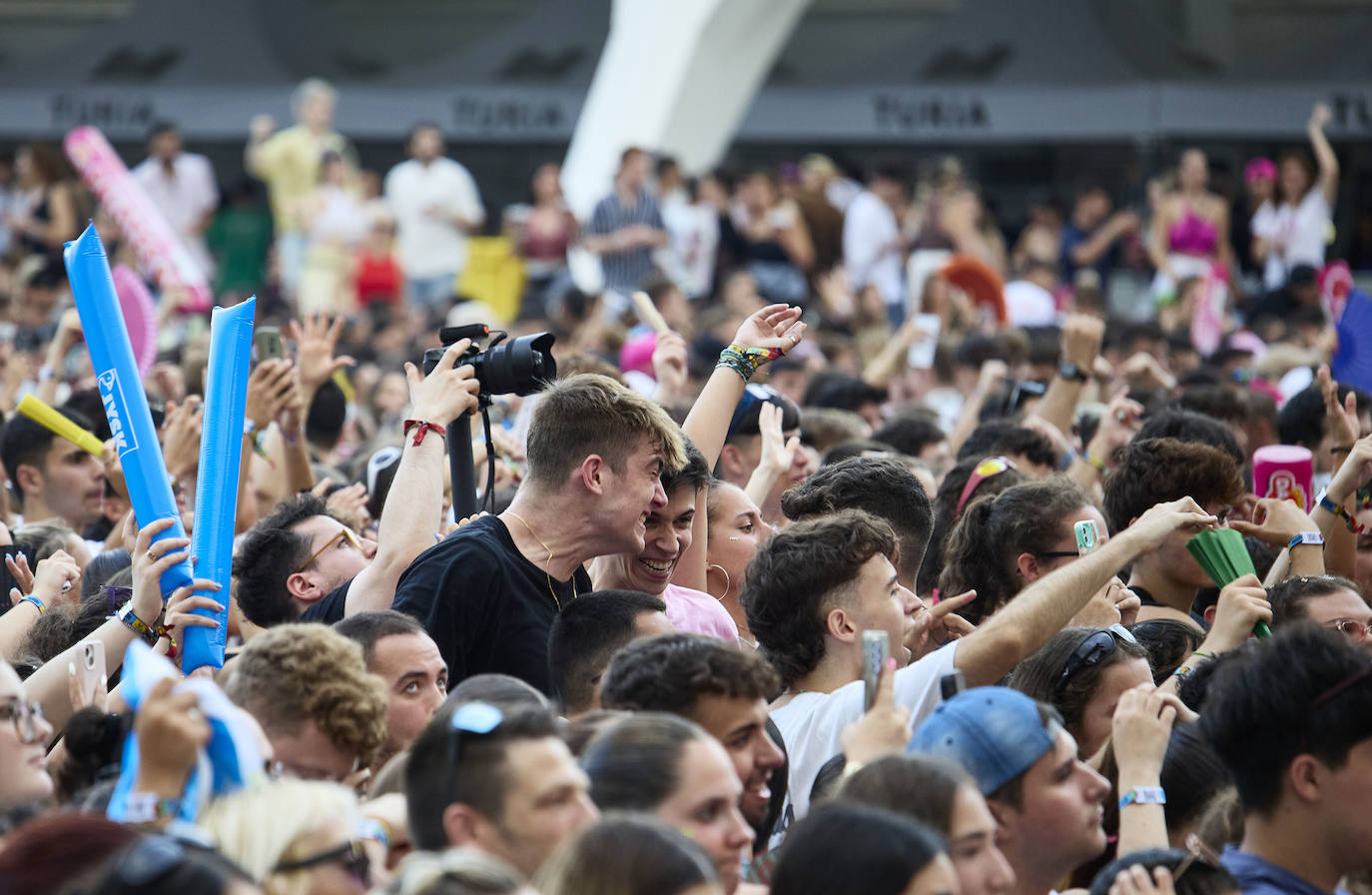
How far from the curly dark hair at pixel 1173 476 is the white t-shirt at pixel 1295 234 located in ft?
32.0

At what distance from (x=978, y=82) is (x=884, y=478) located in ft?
56.3

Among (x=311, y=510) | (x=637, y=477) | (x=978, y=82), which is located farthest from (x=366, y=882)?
(x=978, y=82)

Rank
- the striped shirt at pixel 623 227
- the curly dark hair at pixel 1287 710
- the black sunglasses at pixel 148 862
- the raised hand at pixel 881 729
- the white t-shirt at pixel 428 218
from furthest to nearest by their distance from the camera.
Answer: the white t-shirt at pixel 428 218 → the striped shirt at pixel 623 227 → the raised hand at pixel 881 729 → the curly dark hair at pixel 1287 710 → the black sunglasses at pixel 148 862

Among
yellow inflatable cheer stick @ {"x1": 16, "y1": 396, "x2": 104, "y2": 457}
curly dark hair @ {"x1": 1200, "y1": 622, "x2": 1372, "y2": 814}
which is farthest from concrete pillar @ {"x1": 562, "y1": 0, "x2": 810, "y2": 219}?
curly dark hair @ {"x1": 1200, "y1": 622, "x2": 1372, "y2": 814}

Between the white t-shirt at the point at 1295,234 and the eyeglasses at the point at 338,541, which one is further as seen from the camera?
the white t-shirt at the point at 1295,234

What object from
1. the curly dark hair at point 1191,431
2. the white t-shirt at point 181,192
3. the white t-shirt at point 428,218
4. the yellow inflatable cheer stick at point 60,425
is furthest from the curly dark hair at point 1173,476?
the white t-shirt at point 181,192

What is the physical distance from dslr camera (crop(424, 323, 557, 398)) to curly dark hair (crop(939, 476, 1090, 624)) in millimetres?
1274

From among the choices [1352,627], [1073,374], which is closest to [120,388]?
[1352,627]

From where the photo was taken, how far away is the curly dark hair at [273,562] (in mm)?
4746

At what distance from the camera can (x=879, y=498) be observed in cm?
476

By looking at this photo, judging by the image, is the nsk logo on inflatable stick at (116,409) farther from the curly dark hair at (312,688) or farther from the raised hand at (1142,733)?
the raised hand at (1142,733)

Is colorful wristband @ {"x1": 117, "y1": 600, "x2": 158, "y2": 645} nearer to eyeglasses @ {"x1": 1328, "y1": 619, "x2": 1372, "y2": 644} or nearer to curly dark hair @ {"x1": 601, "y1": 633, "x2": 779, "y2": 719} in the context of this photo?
curly dark hair @ {"x1": 601, "y1": 633, "x2": 779, "y2": 719}

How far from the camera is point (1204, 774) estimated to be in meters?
3.62

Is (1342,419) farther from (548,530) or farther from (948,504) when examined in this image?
(548,530)
